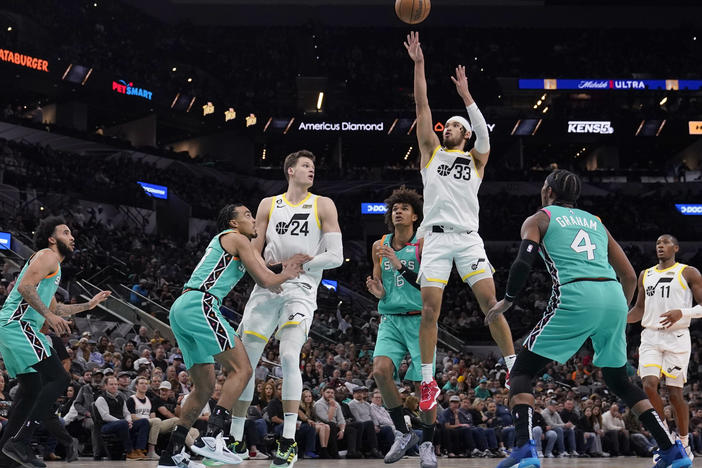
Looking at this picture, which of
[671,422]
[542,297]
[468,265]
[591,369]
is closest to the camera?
[468,265]

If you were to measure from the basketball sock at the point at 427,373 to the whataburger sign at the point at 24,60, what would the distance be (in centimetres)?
2929

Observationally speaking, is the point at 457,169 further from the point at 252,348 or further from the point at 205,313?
the point at 205,313

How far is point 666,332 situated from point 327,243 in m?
4.74

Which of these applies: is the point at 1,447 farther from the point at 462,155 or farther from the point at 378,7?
A: the point at 378,7

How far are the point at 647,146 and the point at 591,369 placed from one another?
24303 mm

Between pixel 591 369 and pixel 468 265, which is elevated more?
pixel 468 265

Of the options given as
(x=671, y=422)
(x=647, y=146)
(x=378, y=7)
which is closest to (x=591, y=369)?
(x=671, y=422)

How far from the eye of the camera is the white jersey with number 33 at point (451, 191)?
7.39 meters

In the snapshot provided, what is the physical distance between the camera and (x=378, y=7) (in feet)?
147

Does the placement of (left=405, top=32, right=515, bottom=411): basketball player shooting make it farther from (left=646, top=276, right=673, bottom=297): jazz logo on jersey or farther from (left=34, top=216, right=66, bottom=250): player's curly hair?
(left=34, top=216, right=66, bottom=250): player's curly hair

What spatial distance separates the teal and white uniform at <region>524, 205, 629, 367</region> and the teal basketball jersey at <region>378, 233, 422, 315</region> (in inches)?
90.8

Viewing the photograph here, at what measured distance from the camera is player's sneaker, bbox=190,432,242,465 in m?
6.36

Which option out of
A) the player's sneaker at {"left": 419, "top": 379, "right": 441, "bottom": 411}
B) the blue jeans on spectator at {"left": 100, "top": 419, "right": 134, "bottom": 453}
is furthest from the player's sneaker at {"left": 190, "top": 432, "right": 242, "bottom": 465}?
the blue jeans on spectator at {"left": 100, "top": 419, "right": 134, "bottom": 453}

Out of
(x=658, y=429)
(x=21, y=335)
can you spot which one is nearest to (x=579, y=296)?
(x=658, y=429)
